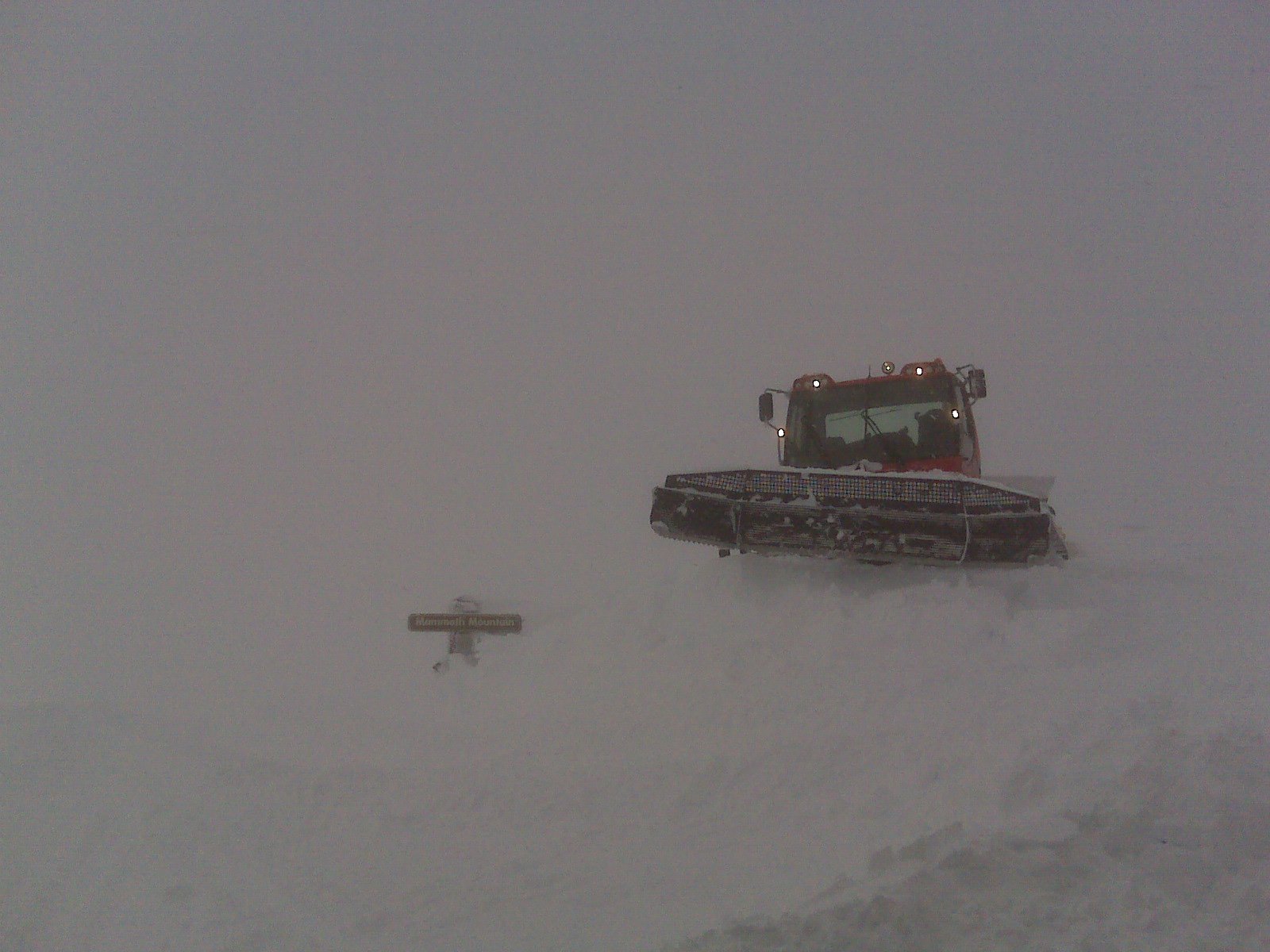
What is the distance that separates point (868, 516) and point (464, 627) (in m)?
3.32

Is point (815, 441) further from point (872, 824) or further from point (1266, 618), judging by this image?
point (872, 824)

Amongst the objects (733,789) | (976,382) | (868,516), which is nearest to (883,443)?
(976,382)

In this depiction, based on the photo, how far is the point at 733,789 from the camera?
3.78 meters

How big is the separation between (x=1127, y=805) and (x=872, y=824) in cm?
89

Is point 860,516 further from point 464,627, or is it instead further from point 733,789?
point 464,627

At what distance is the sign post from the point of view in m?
6.61

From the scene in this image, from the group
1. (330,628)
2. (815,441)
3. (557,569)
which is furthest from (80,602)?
(815,441)

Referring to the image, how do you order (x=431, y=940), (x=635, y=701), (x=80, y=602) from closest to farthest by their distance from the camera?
(x=431, y=940)
(x=635, y=701)
(x=80, y=602)

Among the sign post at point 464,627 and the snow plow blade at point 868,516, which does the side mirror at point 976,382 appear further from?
the sign post at point 464,627

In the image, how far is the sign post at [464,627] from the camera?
6.61 meters

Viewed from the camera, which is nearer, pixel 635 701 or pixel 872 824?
pixel 872 824

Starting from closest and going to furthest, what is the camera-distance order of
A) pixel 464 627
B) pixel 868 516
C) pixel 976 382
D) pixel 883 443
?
1. pixel 868 516
2. pixel 464 627
3. pixel 883 443
4. pixel 976 382

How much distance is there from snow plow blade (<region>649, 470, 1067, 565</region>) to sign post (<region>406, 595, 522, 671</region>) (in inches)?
67.7

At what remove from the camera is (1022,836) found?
2.78 metres
